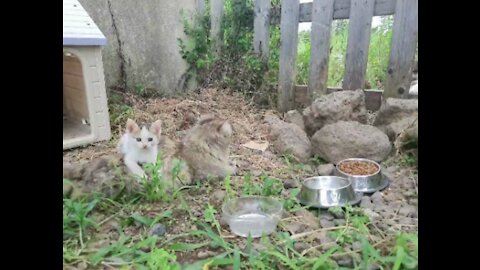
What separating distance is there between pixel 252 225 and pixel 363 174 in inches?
24.9

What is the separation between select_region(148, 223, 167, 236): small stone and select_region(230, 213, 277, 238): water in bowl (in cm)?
22

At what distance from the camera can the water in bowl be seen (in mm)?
1139

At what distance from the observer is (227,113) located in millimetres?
2432

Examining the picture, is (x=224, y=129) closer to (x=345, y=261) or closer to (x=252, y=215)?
(x=252, y=215)

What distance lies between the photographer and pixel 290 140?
1940 millimetres

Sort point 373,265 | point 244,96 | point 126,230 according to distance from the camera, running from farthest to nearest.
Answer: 1. point 244,96
2. point 126,230
3. point 373,265

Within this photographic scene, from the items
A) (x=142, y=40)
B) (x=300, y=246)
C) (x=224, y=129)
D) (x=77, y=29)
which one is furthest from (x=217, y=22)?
(x=300, y=246)

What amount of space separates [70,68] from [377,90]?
182 centimetres

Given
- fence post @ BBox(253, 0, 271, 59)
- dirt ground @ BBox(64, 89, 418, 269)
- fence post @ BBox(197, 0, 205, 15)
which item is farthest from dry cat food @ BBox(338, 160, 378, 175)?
fence post @ BBox(197, 0, 205, 15)

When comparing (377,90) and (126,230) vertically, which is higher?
(377,90)

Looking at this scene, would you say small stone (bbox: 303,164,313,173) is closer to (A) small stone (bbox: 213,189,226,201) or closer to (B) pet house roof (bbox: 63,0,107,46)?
(A) small stone (bbox: 213,189,226,201)

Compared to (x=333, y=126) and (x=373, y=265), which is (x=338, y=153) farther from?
(x=373, y=265)
